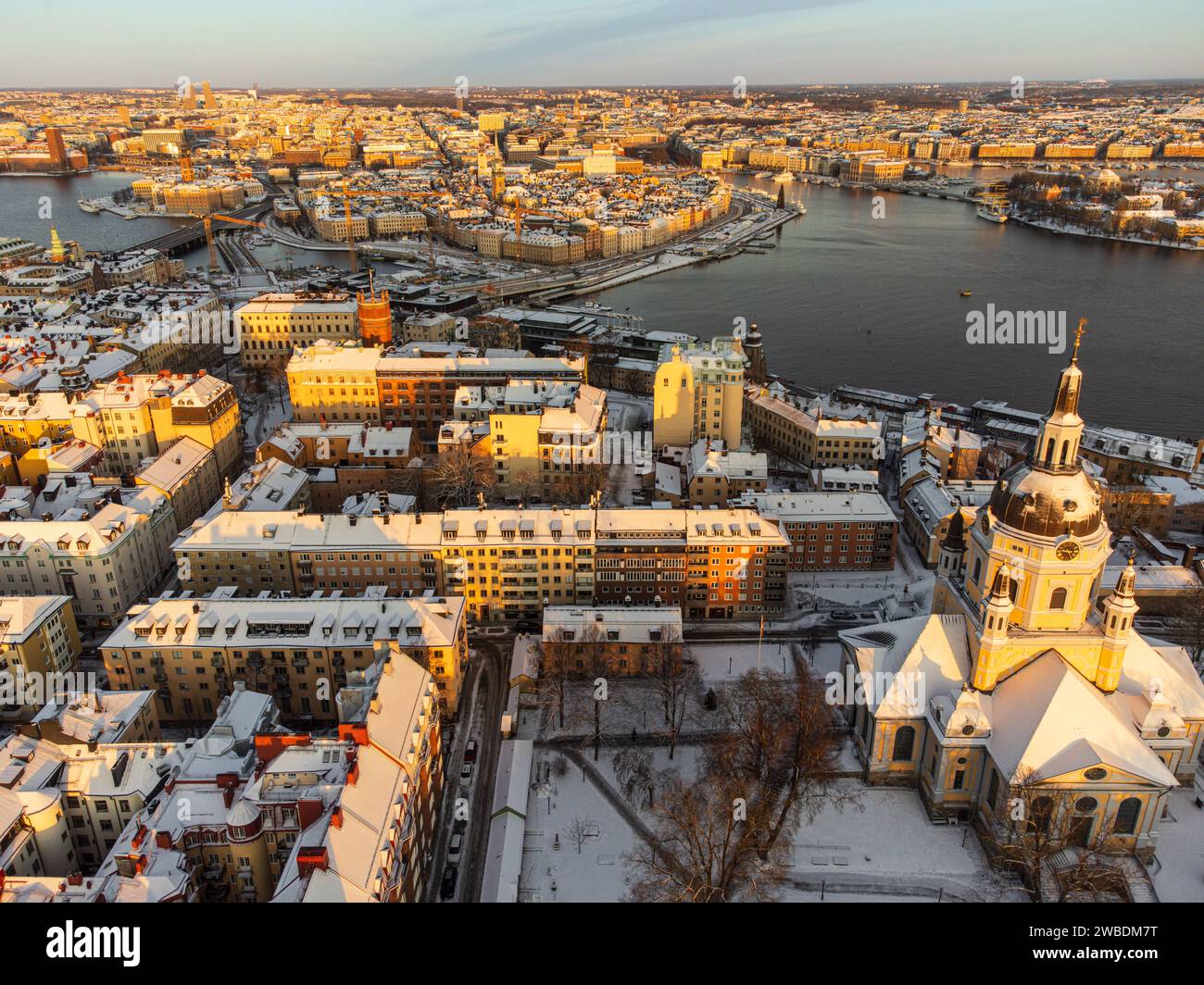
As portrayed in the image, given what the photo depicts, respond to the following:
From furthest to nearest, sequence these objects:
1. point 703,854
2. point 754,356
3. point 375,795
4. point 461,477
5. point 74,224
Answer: point 74,224, point 754,356, point 461,477, point 703,854, point 375,795

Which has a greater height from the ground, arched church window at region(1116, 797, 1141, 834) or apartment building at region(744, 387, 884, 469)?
apartment building at region(744, 387, 884, 469)

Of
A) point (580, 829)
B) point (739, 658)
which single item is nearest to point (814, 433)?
point (739, 658)

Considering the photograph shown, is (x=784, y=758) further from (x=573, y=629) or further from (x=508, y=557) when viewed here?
(x=508, y=557)

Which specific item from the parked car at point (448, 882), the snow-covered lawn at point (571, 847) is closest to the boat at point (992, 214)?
the snow-covered lawn at point (571, 847)

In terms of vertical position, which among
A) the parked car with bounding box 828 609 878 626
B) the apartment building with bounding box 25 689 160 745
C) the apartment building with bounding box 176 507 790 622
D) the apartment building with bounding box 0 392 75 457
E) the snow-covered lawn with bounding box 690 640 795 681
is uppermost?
the apartment building with bounding box 0 392 75 457

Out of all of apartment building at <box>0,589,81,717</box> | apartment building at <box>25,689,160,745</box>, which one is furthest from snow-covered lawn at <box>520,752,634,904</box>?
apartment building at <box>0,589,81,717</box>

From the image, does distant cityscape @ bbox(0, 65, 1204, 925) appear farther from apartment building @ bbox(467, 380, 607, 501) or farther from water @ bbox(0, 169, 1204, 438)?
water @ bbox(0, 169, 1204, 438)

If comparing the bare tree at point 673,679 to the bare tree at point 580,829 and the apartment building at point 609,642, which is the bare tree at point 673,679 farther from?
the bare tree at point 580,829
